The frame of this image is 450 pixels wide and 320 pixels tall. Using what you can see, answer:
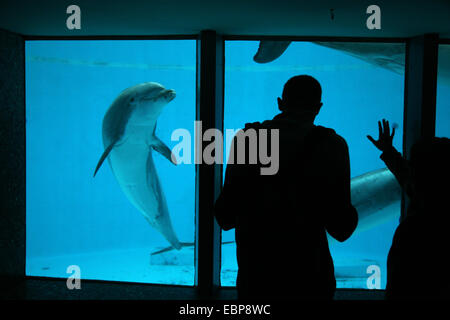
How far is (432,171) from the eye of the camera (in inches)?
61.5

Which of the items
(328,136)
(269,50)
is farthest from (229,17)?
(328,136)

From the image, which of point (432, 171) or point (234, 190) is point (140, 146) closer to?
point (234, 190)

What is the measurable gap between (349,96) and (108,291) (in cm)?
2266

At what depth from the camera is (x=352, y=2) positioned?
10.6 ft

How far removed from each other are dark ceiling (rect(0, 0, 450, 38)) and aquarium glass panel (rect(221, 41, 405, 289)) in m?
0.89

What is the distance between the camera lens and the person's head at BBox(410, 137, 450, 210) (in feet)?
5.07

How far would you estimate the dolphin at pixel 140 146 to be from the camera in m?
4.92

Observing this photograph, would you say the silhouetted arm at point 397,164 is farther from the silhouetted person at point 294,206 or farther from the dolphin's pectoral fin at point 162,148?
the dolphin's pectoral fin at point 162,148

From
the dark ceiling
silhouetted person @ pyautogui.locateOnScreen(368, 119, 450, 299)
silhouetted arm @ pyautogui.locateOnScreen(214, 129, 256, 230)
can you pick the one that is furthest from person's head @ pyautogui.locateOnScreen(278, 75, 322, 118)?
the dark ceiling

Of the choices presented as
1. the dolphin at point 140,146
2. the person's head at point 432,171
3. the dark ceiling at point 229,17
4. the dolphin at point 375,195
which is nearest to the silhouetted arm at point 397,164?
the person's head at point 432,171

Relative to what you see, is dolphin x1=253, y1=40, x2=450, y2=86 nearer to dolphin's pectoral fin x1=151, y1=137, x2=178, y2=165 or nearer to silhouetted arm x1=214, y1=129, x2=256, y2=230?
dolphin's pectoral fin x1=151, y1=137, x2=178, y2=165
